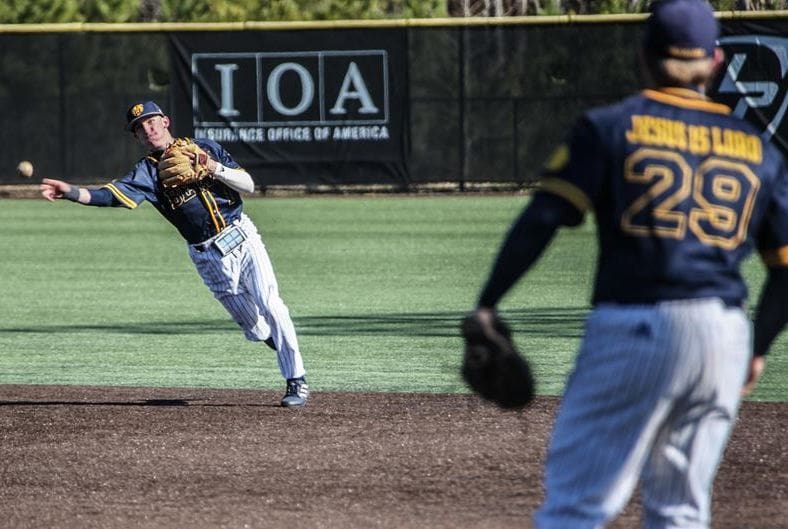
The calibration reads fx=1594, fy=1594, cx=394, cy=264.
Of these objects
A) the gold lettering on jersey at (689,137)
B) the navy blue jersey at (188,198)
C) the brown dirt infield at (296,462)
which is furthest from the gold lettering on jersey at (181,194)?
the gold lettering on jersey at (689,137)

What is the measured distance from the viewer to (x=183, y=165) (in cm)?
845

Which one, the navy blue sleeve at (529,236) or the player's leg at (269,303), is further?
the player's leg at (269,303)

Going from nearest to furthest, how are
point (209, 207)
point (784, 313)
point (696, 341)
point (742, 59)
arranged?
point (696, 341), point (784, 313), point (209, 207), point (742, 59)

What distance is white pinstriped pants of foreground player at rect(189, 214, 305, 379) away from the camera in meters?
8.62

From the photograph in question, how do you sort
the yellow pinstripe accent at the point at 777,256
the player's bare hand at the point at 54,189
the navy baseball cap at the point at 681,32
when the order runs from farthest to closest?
the player's bare hand at the point at 54,189 → the yellow pinstripe accent at the point at 777,256 → the navy baseball cap at the point at 681,32

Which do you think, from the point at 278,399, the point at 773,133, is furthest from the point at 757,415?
the point at 773,133

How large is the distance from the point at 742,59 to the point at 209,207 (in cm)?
1686

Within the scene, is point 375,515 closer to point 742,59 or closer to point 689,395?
Result: point 689,395

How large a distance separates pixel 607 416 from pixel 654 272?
0.35m

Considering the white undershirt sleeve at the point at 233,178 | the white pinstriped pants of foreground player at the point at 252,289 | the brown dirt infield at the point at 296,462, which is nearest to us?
the brown dirt infield at the point at 296,462

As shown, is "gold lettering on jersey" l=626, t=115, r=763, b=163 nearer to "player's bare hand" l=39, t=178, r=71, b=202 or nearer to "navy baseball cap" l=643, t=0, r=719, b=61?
"navy baseball cap" l=643, t=0, r=719, b=61

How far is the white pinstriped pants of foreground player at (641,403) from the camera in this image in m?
3.69

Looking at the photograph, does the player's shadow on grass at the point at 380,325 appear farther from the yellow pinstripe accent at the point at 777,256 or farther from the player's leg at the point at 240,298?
the yellow pinstripe accent at the point at 777,256

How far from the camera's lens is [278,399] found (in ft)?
29.5
